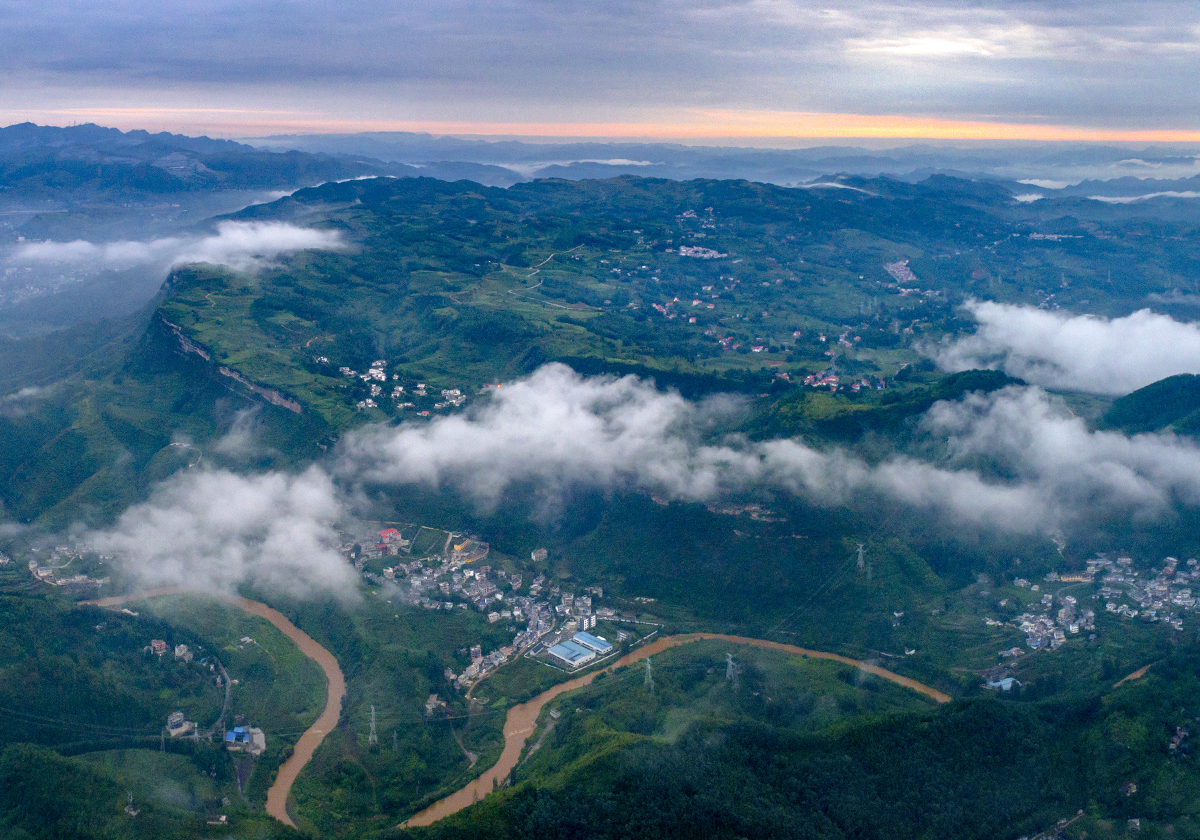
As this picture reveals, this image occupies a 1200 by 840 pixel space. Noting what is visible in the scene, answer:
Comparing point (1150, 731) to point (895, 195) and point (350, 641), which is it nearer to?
point (350, 641)

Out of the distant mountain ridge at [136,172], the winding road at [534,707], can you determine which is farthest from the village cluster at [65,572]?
the distant mountain ridge at [136,172]

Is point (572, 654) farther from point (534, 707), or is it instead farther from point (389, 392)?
point (389, 392)

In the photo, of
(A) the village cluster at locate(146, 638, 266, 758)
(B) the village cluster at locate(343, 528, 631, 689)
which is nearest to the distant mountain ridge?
(B) the village cluster at locate(343, 528, 631, 689)

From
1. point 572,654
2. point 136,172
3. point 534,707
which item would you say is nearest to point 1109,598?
point 572,654

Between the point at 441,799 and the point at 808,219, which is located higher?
the point at 808,219

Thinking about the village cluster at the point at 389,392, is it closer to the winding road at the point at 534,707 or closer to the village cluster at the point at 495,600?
the village cluster at the point at 495,600

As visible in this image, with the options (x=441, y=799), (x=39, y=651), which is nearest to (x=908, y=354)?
(x=441, y=799)

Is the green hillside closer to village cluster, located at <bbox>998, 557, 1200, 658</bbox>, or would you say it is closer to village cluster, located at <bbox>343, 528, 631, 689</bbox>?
village cluster, located at <bbox>998, 557, 1200, 658</bbox>
